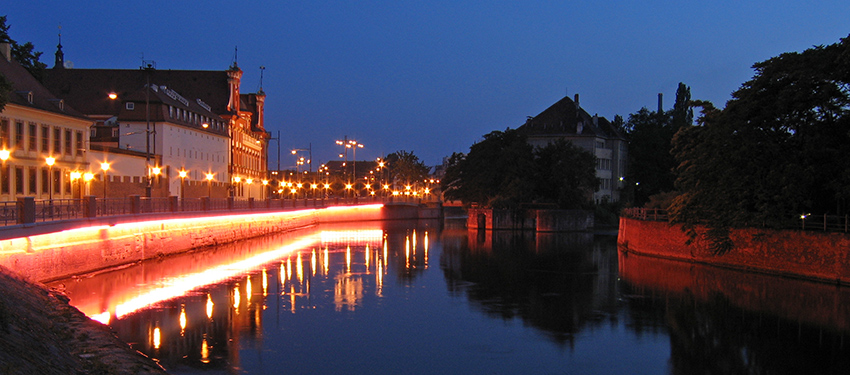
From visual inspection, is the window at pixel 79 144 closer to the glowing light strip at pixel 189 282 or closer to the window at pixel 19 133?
the window at pixel 19 133

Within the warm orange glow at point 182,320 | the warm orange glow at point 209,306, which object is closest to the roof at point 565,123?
the warm orange glow at point 209,306

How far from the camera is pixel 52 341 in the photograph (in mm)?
15961

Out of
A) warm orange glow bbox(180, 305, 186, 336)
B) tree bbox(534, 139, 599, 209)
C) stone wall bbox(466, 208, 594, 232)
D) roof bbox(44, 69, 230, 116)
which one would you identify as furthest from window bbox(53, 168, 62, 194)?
tree bbox(534, 139, 599, 209)

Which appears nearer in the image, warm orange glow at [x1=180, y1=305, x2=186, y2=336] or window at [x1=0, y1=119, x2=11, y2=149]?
warm orange glow at [x1=180, y1=305, x2=186, y2=336]

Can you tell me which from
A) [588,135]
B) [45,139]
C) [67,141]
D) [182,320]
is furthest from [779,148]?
[588,135]

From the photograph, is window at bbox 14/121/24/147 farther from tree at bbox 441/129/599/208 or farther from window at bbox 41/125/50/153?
tree at bbox 441/129/599/208

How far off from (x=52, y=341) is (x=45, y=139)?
34.7 m

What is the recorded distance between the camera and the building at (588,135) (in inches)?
3728

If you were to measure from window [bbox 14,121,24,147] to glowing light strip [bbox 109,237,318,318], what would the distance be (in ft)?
48.5

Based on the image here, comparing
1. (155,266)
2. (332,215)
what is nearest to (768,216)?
(155,266)

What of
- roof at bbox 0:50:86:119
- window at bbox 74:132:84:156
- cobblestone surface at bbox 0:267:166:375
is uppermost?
roof at bbox 0:50:86:119

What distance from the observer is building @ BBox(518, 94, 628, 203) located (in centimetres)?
9469

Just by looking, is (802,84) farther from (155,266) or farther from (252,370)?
(155,266)

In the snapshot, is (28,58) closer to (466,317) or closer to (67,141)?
(67,141)
